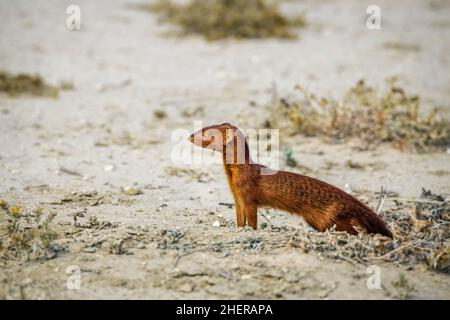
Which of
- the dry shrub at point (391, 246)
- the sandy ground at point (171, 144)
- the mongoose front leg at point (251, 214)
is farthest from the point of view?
the mongoose front leg at point (251, 214)

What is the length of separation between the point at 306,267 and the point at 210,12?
736 centimetres

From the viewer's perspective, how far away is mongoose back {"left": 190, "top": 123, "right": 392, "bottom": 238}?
416cm

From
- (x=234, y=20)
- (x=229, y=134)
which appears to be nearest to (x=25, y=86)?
(x=234, y=20)

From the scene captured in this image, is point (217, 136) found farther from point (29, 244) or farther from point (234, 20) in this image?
point (234, 20)

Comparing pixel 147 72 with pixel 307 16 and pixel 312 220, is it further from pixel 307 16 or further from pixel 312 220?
pixel 312 220

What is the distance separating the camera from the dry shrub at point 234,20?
1021 cm

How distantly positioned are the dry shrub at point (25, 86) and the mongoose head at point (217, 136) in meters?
4.07

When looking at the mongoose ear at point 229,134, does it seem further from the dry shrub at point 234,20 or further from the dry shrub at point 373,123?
the dry shrub at point 234,20

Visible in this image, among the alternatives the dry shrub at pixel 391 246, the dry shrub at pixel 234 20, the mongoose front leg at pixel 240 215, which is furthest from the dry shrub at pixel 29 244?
the dry shrub at pixel 234 20

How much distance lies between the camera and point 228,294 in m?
3.55

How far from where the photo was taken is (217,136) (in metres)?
4.25

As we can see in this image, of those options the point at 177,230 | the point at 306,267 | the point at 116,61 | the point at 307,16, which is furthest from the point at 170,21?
the point at 306,267

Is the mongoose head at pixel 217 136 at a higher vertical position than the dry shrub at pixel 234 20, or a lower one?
lower

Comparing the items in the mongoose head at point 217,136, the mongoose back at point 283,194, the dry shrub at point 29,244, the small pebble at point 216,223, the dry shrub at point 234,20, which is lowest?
the small pebble at point 216,223
